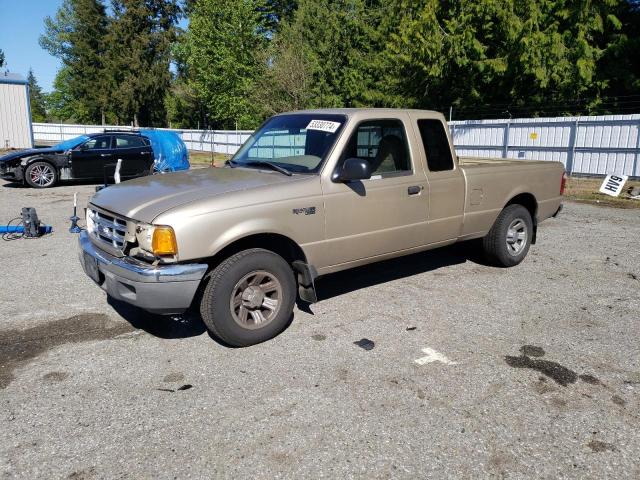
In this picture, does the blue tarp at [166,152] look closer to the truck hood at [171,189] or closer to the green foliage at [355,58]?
the truck hood at [171,189]

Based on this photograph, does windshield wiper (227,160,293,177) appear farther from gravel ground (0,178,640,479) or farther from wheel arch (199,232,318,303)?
gravel ground (0,178,640,479)

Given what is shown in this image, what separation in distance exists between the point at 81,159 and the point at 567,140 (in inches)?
587

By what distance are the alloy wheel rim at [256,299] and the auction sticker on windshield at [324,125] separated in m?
1.49

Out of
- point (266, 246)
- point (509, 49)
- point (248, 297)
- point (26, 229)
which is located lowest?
point (26, 229)

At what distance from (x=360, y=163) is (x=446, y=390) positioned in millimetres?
1904

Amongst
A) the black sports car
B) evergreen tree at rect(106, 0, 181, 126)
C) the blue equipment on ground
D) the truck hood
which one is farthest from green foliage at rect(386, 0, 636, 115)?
evergreen tree at rect(106, 0, 181, 126)

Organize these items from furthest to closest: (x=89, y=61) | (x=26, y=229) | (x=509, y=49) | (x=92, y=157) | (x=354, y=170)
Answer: (x=89, y=61) < (x=509, y=49) < (x=92, y=157) < (x=26, y=229) < (x=354, y=170)

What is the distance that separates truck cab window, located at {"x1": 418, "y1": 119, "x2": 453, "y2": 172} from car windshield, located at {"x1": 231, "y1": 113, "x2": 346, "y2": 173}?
101 centimetres

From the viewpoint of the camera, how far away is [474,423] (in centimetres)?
306

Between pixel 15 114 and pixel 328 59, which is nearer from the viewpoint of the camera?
pixel 15 114

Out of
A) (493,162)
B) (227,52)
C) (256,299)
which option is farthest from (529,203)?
(227,52)

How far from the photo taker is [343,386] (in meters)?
3.48

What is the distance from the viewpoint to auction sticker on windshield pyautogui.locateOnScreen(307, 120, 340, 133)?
4641 mm

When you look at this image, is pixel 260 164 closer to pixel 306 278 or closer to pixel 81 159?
pixel 306 278
